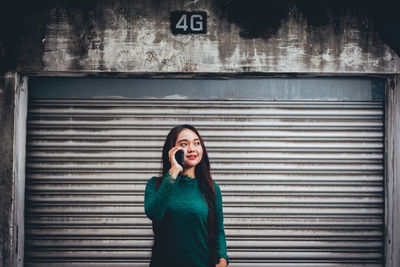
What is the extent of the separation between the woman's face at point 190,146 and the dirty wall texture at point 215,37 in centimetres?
144

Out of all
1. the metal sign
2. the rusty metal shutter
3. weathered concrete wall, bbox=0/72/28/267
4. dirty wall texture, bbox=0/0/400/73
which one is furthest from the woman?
weathered concrete wall, bbox=0/72/28/267

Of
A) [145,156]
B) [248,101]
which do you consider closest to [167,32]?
[248,101]

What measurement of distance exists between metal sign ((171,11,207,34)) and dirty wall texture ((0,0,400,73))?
65 millimetres

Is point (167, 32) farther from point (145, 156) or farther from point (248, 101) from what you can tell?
point (145, 156)

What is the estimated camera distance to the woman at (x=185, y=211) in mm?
2602

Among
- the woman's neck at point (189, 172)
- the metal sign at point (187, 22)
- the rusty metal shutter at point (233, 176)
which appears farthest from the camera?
the rusty metal shutter at point (233, 176)

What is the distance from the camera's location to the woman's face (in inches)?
111

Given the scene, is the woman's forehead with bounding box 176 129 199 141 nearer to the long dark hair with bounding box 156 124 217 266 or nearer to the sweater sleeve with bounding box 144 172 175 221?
the long dark hair with bounding box 156 124 217 266

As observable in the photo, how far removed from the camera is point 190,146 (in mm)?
2809

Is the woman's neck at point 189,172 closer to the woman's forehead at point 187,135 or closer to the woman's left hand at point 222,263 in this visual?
the woman's forehead at point 187,135

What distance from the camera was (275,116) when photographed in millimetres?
4270

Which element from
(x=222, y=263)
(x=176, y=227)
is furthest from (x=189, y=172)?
(x=222, y=263)

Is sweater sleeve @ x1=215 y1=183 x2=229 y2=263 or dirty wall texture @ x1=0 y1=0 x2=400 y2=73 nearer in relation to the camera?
sweater sleeve @ x1=215 y1=183 x2=229 y2=263

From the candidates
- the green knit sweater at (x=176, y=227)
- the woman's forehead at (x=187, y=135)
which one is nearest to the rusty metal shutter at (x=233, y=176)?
the woman's forehead at (x=187, y=135)
